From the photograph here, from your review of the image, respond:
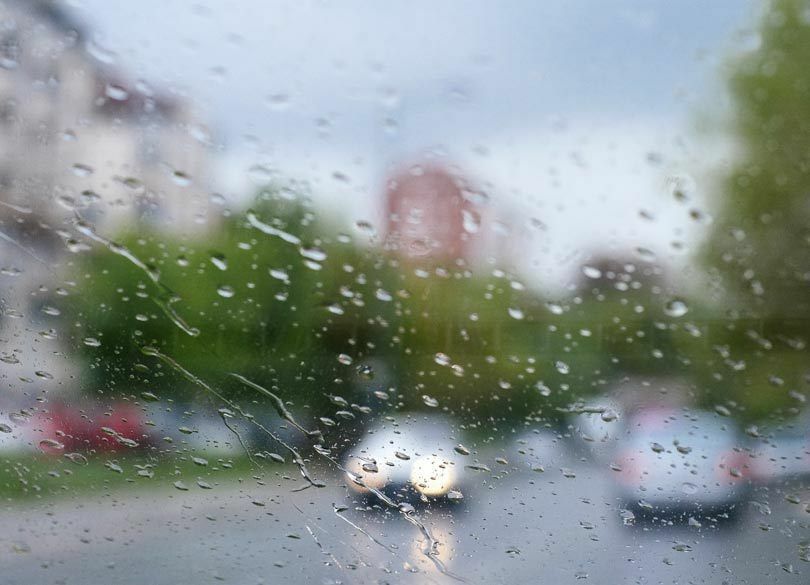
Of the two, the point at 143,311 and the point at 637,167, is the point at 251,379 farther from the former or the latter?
the point at 637,167

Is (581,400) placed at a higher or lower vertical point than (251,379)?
higher

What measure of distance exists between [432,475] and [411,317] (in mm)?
599

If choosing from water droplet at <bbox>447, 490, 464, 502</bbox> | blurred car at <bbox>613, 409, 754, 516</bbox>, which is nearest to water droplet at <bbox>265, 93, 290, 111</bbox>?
water droplet at <bbox>447, 490, 464, 502</bbox>

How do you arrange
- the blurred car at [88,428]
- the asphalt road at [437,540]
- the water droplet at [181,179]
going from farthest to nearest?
the blurred car at [88,428] → the water droplet at [181,179] → the asphalt road at [437,540]

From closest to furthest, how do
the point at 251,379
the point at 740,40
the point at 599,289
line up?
the point at 740,40, the point at 599,289, the point at 251,379

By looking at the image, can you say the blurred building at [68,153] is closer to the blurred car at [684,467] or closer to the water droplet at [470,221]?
the water droplet at [470,221]

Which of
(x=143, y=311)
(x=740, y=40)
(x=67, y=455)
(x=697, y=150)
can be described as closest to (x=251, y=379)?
(x=143, y=311)

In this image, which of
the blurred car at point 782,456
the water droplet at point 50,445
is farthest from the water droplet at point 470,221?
the water droplet at point 50,445

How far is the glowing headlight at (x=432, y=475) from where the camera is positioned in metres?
3.18

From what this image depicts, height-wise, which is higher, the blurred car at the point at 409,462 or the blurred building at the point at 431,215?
the blurred building at the point at 431,215

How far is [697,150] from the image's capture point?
9.80ft

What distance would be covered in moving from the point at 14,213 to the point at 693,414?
2.76 meters

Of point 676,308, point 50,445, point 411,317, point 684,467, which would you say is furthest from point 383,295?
point 50,445

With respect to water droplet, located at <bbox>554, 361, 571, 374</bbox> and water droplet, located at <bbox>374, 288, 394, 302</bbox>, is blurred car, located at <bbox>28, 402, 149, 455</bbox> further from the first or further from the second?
water droplet, located at <bbox>554, 361, 571, 374</bbox>
